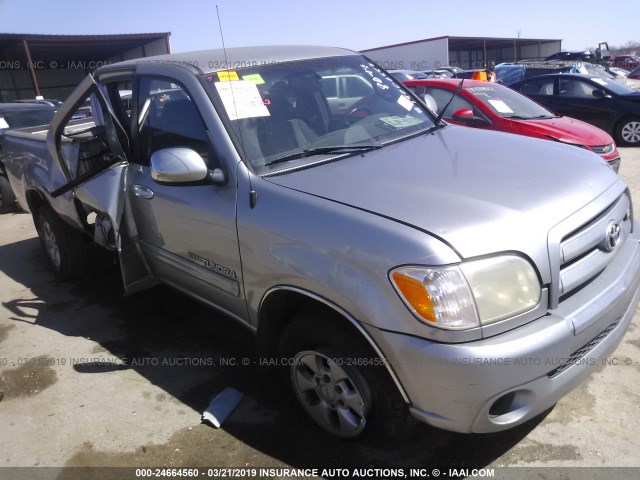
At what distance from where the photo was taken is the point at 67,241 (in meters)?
4.86

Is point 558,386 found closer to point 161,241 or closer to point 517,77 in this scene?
point 161,241

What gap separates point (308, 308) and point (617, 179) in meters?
1.77

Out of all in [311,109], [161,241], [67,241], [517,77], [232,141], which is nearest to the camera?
[232,141]

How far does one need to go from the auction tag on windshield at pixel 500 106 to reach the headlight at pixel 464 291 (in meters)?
5.43

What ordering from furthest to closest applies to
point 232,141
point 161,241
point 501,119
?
point 501,119 → point 161,241 → point 232,141

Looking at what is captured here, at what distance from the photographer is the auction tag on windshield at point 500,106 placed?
6895 millimetres

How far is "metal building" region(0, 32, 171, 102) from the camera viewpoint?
68.8ft

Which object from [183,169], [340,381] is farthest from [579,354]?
[183,169]

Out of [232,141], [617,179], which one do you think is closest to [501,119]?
[617,179]

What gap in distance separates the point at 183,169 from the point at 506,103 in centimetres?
574

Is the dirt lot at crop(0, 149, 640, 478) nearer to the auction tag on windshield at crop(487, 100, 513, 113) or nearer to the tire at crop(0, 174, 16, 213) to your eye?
the auction tag on windshield at crop(487, 100, 513, 113)

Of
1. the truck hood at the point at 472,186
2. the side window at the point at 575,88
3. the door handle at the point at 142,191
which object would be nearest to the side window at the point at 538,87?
the side window at the point at 575,88

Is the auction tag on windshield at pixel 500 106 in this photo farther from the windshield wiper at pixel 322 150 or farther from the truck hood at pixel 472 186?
the windshield wiper at pixel 322 150

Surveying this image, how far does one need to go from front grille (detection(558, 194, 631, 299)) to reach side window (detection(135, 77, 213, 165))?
1.85 meters
